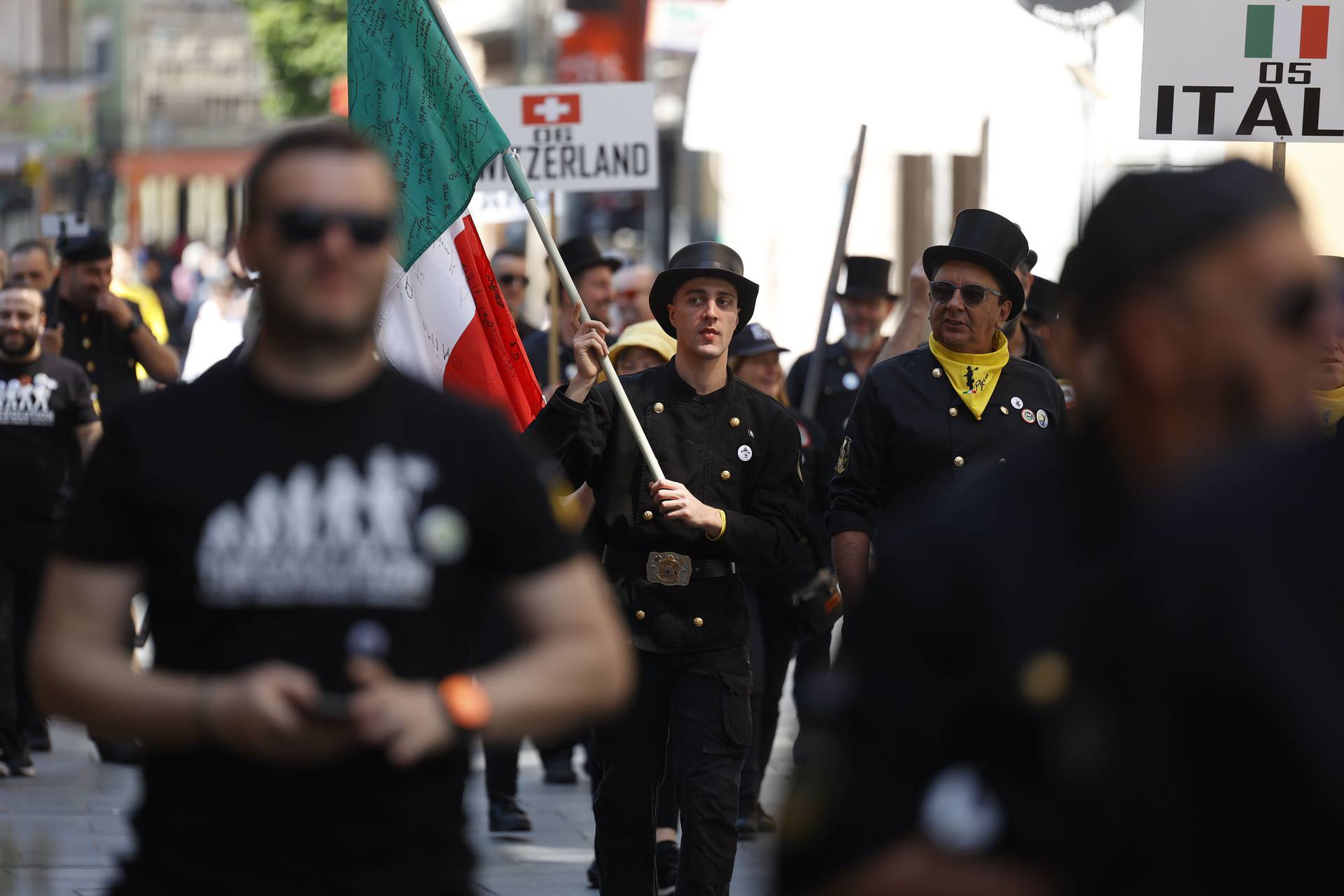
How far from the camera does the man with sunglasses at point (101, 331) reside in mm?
10773

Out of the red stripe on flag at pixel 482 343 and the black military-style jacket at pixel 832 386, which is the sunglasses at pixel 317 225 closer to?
the red stripe on flag at pixel 482 343

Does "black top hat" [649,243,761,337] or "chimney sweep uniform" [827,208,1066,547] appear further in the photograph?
"black top hat" [649,243,761,337]

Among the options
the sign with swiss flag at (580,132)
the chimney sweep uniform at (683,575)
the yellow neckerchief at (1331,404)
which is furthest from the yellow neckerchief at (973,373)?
the sign with swiss flag at (580,132)

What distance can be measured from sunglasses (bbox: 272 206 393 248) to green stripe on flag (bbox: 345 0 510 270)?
3798 millimetres

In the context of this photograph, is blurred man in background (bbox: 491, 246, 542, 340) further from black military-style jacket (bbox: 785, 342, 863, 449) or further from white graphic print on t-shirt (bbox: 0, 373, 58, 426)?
white graphic print on t-shirt (bbox: 0, 373, 58, 426)

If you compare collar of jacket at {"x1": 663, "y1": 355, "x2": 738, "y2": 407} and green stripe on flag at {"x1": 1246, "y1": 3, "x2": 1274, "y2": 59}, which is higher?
green stripe on flag at {"x1": 1246, "y1": 3, "x2": 1274, "y2": 59}

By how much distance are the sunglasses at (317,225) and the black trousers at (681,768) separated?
377 cm

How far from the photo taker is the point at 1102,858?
1.78 metres

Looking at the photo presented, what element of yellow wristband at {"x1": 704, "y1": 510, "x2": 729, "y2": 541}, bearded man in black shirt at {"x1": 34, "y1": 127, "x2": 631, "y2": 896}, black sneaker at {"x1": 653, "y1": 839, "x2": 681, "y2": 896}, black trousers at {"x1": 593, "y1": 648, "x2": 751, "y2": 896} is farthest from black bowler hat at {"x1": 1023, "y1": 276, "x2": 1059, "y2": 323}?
bearded man in black shirt at {"x1": 34, "y1": 127, "x2": 631, "y2": 896}

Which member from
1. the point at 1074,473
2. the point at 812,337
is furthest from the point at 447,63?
the point at 812,337

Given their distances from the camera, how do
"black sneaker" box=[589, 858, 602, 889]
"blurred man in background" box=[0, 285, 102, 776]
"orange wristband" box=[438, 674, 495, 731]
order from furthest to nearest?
"blurred man in background" box=[0, 285, 102, 776]
"black sneaker" box=[589, 858, 602, 889]
"orange wristband" box=[438, 674, 495, 731]

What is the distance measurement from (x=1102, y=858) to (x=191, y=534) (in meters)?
1.30

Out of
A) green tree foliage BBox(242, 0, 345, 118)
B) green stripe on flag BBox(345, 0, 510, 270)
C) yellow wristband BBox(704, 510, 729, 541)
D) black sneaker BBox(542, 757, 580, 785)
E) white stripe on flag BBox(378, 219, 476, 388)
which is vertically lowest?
black sneaker BBox(542, 757, 580, 785)

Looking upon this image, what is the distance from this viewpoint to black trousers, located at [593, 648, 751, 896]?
6156 mm
